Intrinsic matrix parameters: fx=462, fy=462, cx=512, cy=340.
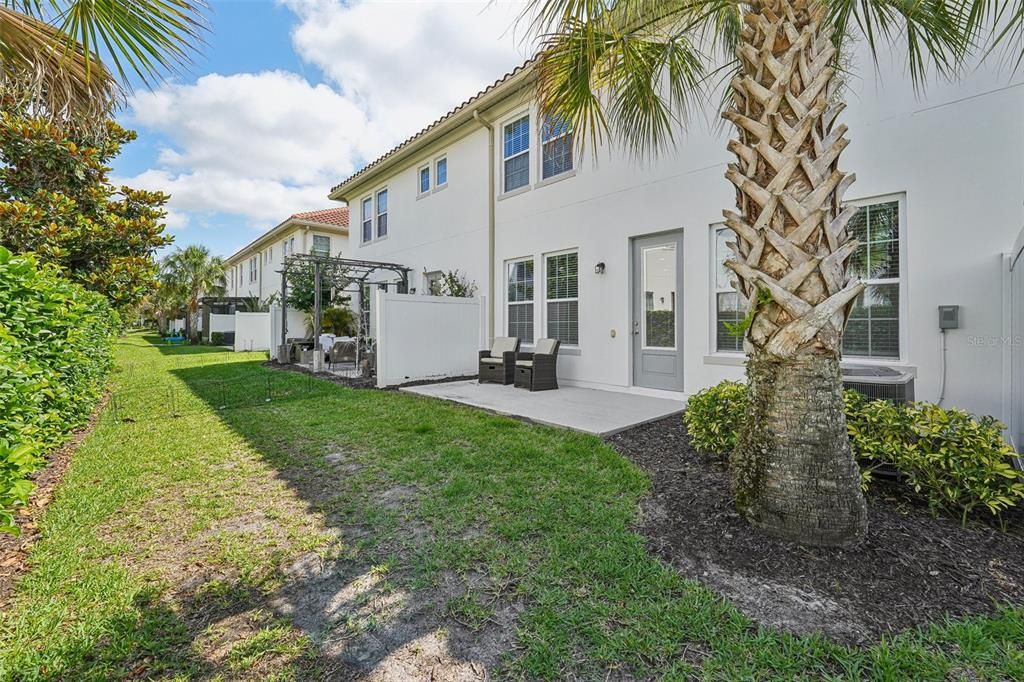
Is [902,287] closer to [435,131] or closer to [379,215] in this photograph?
[435,131]

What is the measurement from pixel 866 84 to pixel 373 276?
43.2 ft

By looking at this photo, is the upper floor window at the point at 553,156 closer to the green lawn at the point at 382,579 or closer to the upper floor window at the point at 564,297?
the upper floor window at the point at 564,297

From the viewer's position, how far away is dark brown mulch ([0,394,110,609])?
2604mm

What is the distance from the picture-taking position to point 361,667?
1974 mm

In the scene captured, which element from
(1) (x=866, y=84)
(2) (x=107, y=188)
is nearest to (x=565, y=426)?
(1) (x=866, y=84)

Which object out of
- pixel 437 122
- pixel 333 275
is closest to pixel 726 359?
pixel 437 122

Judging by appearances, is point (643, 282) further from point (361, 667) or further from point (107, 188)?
point (107, 188)

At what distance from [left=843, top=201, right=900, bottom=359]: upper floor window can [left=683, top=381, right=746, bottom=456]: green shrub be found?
2245 millimetres

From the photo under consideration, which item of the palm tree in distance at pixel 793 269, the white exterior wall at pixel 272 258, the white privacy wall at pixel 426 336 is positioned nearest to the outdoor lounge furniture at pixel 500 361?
the white privacy wall at pixel 426 336

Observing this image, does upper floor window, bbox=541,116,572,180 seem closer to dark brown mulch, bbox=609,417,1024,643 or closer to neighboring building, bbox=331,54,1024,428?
neighboring building, bbox=331,54,1024,428

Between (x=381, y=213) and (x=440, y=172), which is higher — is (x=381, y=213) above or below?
below

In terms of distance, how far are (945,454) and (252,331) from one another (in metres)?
22.5

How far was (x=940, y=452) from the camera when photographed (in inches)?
124

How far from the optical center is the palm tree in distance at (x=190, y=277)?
2998 centimetres
